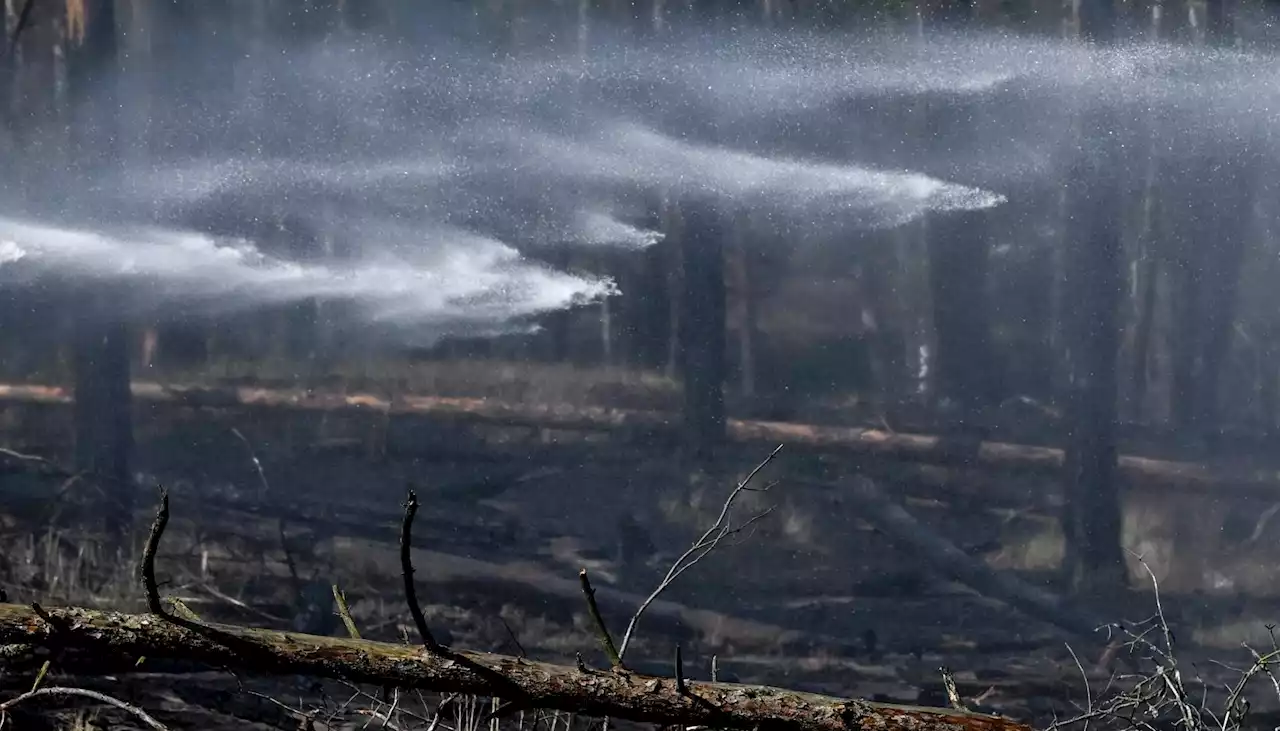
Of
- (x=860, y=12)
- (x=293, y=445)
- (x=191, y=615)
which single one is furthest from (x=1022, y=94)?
(x=191, y=615)

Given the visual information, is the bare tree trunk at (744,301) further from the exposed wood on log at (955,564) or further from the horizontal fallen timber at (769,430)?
the exposed wood on log at (955,564)

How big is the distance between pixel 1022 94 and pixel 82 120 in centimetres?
351

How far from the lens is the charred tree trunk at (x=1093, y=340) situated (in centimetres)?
402

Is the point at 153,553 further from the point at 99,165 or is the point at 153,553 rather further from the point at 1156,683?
the point at 1156,683

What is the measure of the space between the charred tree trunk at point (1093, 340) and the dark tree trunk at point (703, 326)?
50.7 inches

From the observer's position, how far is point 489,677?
2227 millimetres

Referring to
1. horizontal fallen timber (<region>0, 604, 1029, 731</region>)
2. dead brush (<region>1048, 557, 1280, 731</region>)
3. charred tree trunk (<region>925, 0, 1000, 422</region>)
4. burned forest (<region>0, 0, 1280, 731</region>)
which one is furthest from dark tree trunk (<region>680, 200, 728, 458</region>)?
horizontal fallen timber (<region>0, 604, 1029, 731</region>)

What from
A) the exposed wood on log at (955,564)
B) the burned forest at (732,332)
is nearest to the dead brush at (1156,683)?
the burned forest at (732,332)

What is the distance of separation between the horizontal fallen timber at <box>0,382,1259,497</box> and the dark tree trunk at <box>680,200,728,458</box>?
9cm

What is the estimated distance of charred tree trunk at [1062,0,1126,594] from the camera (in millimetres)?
4016

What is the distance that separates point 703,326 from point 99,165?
236 cm

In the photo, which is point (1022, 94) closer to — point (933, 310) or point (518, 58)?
point (933, 310)

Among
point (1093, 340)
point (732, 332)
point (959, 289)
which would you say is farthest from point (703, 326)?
point (1093, 340)

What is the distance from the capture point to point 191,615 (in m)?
2.28
